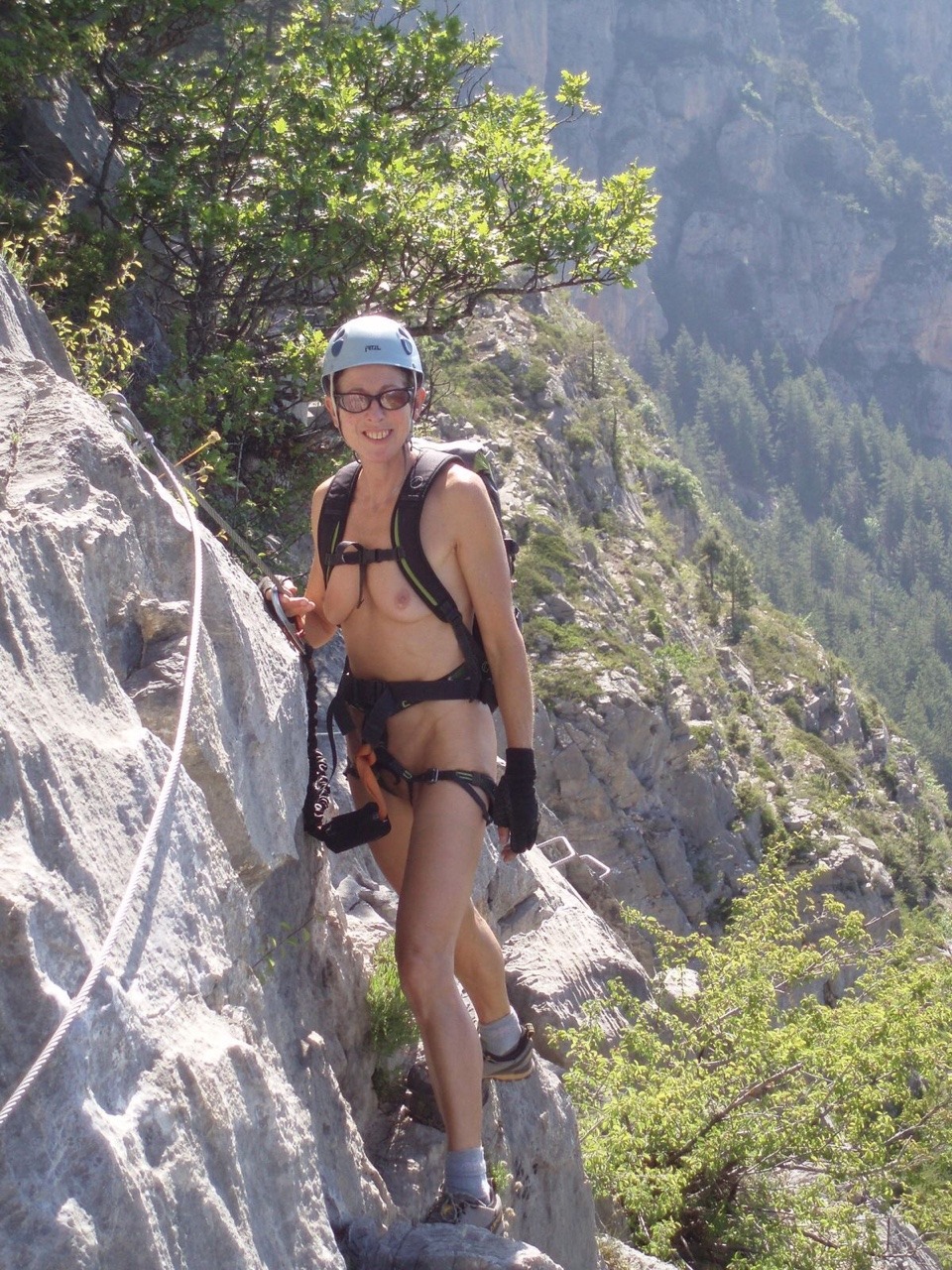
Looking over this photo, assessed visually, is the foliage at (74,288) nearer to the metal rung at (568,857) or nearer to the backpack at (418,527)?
the backpack at (418,527)

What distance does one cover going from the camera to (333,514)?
11.9 feet

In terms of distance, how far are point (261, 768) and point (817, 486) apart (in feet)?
349

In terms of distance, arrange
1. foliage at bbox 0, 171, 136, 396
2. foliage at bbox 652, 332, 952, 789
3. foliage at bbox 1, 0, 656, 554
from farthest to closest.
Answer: foliage at bbox 652, 332, 952, 789, foliage at bbox 1, 0, 656, 554, foliage at bbox 0, 171, 136, 396

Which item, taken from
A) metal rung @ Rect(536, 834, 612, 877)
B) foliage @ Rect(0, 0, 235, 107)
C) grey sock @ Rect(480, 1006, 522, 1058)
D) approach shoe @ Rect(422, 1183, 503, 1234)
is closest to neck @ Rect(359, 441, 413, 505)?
grey sock @ Rect(480, 1006, 522, 1058)

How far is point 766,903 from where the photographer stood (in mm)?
8438

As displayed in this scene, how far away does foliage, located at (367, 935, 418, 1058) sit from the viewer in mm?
3984

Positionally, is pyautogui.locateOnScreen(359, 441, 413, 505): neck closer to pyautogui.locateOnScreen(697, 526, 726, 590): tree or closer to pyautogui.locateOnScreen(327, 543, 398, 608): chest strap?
pyautogui.locateOnScreen(327, 543, 398, 608): chest strap

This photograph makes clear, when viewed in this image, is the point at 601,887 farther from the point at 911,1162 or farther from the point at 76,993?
the point at 76,993

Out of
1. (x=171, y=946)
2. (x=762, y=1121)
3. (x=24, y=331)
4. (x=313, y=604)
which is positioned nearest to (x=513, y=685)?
(x=313, y=604)

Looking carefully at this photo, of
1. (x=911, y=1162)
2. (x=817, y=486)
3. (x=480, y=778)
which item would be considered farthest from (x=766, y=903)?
(x=817, y=486)

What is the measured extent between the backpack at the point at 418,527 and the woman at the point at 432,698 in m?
0.03

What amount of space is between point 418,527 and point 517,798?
0.84 metres

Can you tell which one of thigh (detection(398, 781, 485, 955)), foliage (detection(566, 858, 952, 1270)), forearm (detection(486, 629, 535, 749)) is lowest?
foliage (detection(566, 858, 952, 1270))

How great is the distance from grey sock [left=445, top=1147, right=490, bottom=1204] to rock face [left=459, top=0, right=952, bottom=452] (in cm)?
10718
